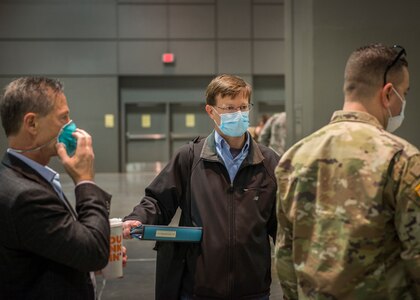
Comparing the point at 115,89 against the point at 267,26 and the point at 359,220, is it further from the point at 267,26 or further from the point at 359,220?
the point at 359,220

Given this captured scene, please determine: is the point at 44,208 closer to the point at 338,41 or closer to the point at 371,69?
the point at 371,69

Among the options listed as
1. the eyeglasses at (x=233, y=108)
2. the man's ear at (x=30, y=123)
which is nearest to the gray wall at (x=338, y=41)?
the eyeglasses at (x=233, y=108)

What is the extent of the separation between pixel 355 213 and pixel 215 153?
1106mm

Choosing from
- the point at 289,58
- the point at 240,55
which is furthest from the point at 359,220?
the point at 240,55

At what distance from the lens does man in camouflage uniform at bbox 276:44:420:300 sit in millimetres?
1754

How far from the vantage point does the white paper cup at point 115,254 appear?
7.14 feet

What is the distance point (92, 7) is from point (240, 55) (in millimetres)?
4281

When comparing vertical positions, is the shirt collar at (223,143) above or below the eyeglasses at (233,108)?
below

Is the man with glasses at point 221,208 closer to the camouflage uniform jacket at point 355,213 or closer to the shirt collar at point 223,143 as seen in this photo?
the shirt collar at point 223,143

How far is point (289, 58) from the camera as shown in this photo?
8.81 metres

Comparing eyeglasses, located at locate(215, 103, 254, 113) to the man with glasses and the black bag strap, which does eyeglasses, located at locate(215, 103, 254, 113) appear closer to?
the man with glasses

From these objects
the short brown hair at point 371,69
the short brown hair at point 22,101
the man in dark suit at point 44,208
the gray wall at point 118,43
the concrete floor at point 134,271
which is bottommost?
the concrete floor at point 134,271

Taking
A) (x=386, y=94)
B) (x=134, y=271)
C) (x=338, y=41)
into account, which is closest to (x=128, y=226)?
(x=386, y=94)

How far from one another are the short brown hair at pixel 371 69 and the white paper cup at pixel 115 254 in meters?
1.04
